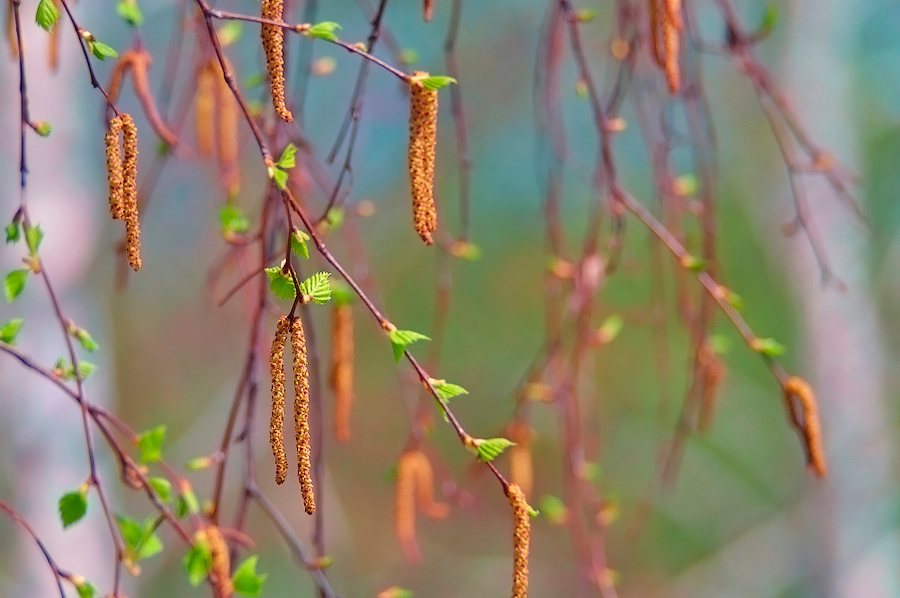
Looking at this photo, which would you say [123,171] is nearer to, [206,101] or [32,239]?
A: [32,239]

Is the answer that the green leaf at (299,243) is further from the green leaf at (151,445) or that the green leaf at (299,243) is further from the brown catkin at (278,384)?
the green leaf at (151,445)

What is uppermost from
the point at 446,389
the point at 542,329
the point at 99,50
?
the point at 99,50

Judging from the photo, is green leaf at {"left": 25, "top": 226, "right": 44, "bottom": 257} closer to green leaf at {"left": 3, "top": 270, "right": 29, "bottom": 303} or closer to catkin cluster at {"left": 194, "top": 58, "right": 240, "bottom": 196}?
green leaf at {"left": 3, "top": 270, "right": 29, "bottom": 303}

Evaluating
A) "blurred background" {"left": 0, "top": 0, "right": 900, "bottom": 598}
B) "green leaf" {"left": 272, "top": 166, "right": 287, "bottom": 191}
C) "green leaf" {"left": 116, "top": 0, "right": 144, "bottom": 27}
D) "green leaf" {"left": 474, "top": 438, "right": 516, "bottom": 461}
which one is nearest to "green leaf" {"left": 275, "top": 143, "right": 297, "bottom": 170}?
"green leaf" {"left": 272, "top": 166, "right": 287, "bottom": 191}

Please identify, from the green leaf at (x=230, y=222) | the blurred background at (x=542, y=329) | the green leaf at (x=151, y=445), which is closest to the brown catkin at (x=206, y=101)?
the green leaf at (x=230, y=222)

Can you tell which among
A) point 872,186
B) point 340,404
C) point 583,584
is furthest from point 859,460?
point 340,404

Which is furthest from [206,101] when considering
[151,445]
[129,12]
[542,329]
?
[542,329]
